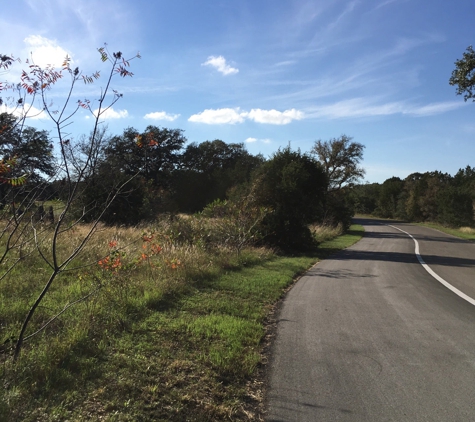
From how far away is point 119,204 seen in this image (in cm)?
2083

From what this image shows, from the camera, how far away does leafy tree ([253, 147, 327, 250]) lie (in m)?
19.1

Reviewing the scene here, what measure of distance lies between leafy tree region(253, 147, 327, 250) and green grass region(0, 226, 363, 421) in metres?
11.0

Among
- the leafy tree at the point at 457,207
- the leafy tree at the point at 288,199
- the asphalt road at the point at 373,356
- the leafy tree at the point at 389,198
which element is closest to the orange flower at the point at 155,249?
the asphalt road at the point at 373,356

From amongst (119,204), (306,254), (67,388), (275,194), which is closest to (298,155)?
(275,194)

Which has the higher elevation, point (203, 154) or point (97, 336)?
point (203, 154)

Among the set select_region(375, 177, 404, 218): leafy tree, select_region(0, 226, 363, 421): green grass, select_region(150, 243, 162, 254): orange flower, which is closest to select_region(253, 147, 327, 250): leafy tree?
select_region(150, 243, 162, 254): orange flower

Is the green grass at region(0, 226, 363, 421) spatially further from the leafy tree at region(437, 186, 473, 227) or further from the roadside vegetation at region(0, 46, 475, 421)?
the leafy tree at region(437, 186, 473, 227)

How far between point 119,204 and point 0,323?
15643mm

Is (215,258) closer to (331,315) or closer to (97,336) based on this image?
(331,315)

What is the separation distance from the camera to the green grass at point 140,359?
359 centimetres

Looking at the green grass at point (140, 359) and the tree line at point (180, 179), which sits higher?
the tree line at point (180, 179)

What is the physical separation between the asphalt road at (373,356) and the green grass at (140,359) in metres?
0.41

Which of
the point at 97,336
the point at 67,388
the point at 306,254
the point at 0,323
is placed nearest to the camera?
the point at 67,388

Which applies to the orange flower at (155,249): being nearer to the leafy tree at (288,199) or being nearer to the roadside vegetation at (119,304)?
the roadside vegetation at (119,304)
